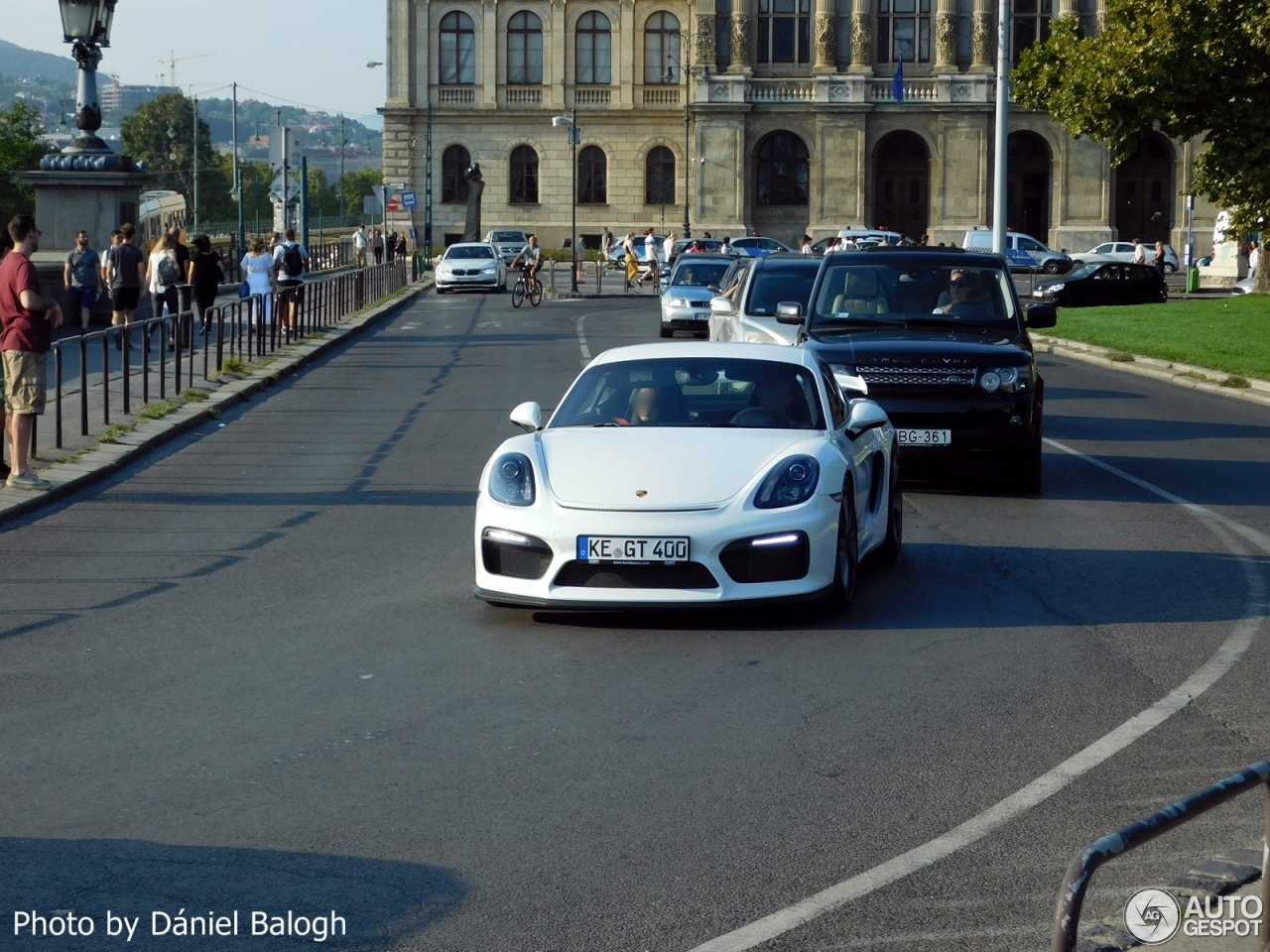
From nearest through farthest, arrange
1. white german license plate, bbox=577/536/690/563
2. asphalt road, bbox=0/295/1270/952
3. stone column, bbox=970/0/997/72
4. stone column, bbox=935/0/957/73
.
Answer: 1. asphalt road, bbox=0/295/1270/952
2. white german license plate, bbox=577/536/690/563
3. stone column, bbox=970/0/997/72
4. stone column, bbox=935/0/957/73

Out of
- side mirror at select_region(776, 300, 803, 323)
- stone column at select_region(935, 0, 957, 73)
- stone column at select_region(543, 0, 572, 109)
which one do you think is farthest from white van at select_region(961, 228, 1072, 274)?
side mirror at select_region(776, 300, 803, 323)

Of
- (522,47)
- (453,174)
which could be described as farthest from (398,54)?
(453,174)

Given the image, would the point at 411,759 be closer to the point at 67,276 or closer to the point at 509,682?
the point at 509,682

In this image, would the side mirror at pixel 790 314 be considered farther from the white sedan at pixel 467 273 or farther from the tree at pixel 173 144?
the tree at pixel 173 144

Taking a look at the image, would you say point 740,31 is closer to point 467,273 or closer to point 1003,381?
point 467,273

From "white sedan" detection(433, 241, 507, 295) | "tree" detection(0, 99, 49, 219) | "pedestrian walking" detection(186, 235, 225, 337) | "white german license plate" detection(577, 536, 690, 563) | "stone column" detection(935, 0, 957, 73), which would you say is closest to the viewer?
"white german license plate" detection(577, 536, 690, 563)

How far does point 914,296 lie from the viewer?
50.8 ft

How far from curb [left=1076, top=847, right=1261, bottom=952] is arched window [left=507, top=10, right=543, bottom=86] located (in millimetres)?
87867

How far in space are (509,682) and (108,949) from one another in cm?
324

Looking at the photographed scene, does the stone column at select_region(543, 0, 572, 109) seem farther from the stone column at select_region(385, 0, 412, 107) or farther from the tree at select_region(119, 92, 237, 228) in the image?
the tree at select_region(119, 92, 237, 228)

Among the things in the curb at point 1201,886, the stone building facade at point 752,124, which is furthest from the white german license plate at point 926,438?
the stone building facade at point 752,124

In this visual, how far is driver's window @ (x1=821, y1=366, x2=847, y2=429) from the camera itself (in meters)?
10.3

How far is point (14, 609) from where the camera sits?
9.50 meters

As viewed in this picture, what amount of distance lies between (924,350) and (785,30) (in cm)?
7450
